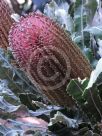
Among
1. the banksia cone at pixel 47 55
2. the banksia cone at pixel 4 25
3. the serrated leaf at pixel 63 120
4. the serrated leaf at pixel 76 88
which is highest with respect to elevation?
the banksia cone at pixel 4 25

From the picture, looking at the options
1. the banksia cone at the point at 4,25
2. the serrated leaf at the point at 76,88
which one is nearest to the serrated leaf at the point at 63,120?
the serrated leaf at the point at 76,88

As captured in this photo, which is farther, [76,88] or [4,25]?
[4,25]

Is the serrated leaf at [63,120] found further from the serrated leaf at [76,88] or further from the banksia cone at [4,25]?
the banksia cone at [4,25]

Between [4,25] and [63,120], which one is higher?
[4,25]

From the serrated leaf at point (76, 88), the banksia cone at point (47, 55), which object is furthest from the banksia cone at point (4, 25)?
the serrated leaf at point (76, 88)

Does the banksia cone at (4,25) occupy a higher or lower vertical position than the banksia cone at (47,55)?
higher

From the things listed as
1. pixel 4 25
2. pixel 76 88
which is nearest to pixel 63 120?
pixel 76 88

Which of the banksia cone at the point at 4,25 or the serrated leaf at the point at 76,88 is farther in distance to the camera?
the banksia cone at the point at 4,25

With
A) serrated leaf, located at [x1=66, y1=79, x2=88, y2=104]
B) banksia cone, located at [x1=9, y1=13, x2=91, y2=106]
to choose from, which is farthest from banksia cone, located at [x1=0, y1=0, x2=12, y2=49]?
serrated leaf, located at [x1=66, y1=79, x2=88, y2=104]

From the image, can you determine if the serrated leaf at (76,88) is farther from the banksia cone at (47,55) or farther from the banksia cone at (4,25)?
the banksia cone at (4,25)

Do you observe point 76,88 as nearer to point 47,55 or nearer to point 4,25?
point 47,55
